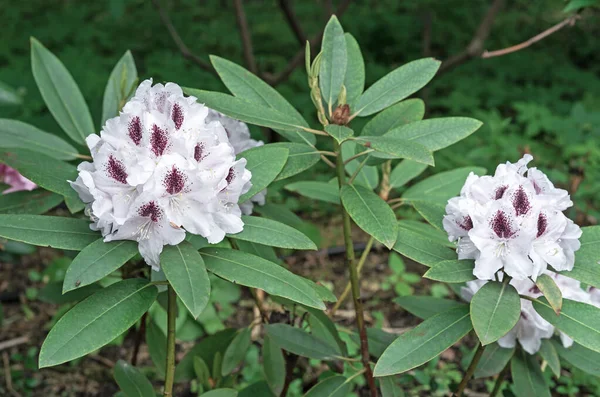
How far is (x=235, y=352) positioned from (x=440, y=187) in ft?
2.22

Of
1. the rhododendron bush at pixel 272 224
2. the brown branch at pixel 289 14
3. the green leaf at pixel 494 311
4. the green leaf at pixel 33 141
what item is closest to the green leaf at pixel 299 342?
the rhododendron bush at pixel 272 224

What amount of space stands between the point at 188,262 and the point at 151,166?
172 mm

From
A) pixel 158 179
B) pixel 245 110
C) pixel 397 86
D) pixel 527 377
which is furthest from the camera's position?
pixel 527 377

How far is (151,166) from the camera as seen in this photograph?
1.23 metres

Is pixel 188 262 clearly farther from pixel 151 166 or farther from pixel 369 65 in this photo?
pixel 369 65

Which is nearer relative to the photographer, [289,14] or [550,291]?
[550,291]

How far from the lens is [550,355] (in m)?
1.66

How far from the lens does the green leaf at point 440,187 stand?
5.97 feet

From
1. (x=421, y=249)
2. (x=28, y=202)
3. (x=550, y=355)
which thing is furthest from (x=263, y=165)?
(x=550, y=355)

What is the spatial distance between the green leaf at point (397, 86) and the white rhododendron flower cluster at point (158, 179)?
→ 1.30 ft

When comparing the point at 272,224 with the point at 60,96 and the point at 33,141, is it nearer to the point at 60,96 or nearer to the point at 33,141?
the point at 33,141

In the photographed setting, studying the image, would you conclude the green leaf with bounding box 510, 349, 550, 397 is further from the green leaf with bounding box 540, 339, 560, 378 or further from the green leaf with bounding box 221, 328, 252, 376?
the green leaf with bounding box 221, 328, 252, 376

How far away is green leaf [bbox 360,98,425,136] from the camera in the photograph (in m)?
1.62

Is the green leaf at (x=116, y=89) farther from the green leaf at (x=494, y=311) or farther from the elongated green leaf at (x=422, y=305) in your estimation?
the green leaf at (x=494, y=311)
